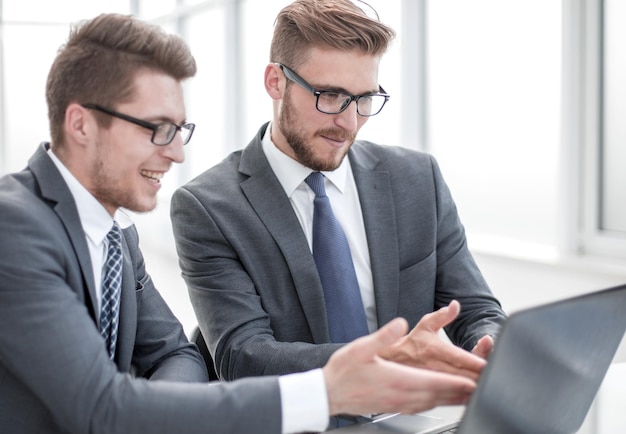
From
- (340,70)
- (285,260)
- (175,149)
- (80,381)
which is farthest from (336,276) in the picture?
(80,381)

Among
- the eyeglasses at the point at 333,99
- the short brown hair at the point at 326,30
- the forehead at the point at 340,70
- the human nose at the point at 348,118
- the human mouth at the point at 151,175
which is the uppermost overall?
the short brown hair at the point at 326,30

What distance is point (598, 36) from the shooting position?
296 centimetres

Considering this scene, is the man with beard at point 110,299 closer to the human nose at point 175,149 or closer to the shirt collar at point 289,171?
the human nose at point 175,149

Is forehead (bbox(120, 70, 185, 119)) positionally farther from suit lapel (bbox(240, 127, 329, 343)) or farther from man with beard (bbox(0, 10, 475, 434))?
suit lapel (bbox(240, 127, 329, 343))

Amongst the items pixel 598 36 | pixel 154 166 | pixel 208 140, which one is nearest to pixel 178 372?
pixel 154 166

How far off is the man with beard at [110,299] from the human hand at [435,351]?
13 centimetres

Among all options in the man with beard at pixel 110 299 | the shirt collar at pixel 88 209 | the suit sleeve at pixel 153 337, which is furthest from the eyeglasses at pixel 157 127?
the suit sleeve at pixel 153 337

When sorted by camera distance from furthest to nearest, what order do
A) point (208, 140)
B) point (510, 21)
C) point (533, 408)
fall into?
point (208, 140)
point (510, 21)
point (533, 408)

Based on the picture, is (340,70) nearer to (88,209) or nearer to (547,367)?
(88,209)

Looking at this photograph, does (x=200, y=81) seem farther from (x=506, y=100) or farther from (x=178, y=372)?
(x=178, y=372)

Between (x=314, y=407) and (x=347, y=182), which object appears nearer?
(x=314, y=407)

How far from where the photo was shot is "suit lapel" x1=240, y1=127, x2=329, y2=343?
70.6 inches

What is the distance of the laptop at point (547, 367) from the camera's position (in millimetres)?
949

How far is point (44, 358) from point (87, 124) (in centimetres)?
41
